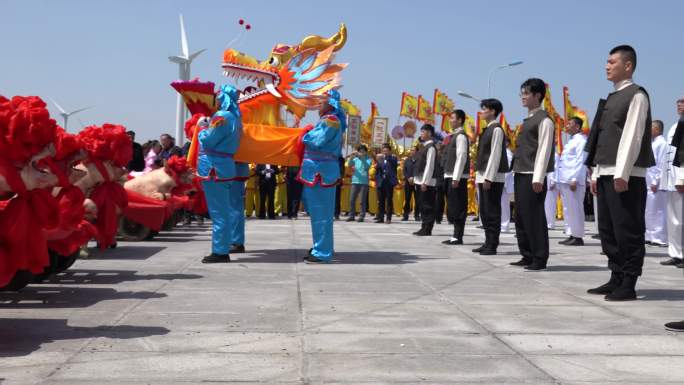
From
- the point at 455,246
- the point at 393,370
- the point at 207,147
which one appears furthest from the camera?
the point at 455,246

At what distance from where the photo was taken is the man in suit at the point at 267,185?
63.3ft

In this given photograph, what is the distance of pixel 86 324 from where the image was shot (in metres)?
4.80

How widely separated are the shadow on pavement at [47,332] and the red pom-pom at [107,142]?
273 cm

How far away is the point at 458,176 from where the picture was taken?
11.5 m

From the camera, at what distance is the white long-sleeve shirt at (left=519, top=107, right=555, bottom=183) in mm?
7945

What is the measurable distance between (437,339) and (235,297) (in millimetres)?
2017

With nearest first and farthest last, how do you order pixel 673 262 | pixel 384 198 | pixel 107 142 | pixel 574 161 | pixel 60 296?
1. pixel 60 296
2. pixel 107 142
3. pixel 673 262
4. pixel 574 161
5. pixel 384 198

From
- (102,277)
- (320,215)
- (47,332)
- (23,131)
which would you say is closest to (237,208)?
(320,215)

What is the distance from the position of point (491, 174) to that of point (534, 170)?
1.52 meters

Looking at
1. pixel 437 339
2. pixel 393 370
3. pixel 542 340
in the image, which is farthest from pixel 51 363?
pixel 542 340

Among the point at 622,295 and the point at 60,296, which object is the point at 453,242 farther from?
the point at 60,296

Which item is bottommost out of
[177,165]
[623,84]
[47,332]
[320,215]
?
[47,332]

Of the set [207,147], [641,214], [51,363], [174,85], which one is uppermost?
[174,85]

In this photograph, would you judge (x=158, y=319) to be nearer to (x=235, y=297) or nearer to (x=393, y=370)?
(x=235, y=297)
